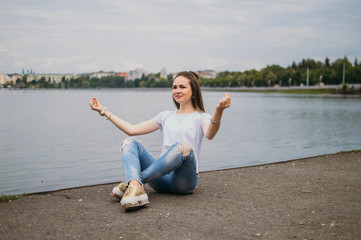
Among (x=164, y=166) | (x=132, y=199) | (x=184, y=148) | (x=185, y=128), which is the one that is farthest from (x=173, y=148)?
(x=132, y=199)

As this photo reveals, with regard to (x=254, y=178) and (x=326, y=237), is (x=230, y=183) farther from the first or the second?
(x=326, y=237)

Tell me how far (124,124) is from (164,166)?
2.65 feet

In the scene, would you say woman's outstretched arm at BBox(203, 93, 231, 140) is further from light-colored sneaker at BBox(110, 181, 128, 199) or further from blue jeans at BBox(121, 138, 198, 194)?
light-colored sneaker at BBox(110, 181, 128, 199)

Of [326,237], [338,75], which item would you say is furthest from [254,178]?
[338,75]

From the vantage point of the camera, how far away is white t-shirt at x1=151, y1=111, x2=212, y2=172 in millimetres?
5020

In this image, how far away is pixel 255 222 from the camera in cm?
432

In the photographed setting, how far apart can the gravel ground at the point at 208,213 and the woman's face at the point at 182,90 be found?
1.27m

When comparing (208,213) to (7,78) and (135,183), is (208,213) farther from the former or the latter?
(7,78)

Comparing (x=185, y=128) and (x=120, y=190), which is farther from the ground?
(x=185, y=128)

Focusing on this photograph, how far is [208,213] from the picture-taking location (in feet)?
15.2

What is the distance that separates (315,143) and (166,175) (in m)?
13.0

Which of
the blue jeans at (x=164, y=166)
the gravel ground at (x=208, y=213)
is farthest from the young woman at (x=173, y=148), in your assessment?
the gravel ground at (x=208, y=213)

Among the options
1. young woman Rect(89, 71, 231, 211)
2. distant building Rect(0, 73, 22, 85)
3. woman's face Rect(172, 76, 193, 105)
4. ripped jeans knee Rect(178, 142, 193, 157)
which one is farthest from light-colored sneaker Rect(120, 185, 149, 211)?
distant building Rect(0, 73, 22, 85)

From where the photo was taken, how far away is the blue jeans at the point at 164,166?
472 centimetres
